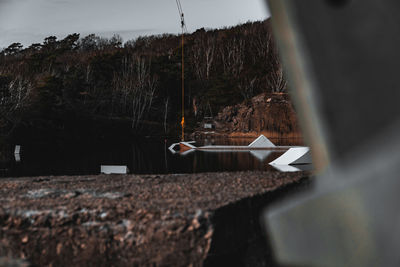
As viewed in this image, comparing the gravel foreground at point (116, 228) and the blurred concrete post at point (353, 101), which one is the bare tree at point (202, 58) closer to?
the gravel foreground at point (116, 228)

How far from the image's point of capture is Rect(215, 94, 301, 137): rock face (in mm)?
22234

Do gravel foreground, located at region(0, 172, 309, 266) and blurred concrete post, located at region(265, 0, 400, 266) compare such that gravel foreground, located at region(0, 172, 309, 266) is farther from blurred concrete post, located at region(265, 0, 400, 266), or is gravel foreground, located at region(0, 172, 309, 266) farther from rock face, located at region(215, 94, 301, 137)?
rock face, located at region(215, 94, 301, 137)

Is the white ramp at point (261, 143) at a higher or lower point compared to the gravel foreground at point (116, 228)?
higher

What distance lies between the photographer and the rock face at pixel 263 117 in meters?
22.2

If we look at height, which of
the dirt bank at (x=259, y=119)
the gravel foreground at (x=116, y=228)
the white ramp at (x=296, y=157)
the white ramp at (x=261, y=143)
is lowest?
the gravel foreground at (x=116, y=228)

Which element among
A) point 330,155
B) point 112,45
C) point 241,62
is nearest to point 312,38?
point 330,155

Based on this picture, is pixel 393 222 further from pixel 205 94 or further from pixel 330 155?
pixel 205 94

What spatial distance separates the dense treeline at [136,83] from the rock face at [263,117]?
1423 millimetres

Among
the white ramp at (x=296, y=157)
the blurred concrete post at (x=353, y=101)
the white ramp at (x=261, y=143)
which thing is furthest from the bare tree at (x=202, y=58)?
the blurred concrete post at (x=353, y=101)

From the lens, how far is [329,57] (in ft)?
3.27

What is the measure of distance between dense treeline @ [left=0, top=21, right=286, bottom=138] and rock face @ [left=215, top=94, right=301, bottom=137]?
1.42 meters

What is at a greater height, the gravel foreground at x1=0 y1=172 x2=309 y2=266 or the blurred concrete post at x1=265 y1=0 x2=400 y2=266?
the blurred concrete post at x1=265 y1=0 x2=400 y2=266

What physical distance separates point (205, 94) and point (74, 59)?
1445cm

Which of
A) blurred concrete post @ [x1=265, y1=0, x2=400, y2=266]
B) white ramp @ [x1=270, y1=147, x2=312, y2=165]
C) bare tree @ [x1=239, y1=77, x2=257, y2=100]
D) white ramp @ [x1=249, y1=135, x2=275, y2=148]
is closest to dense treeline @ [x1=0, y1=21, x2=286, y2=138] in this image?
bare tree @ [x1=239, y1=77, x2=257, y2=100]
